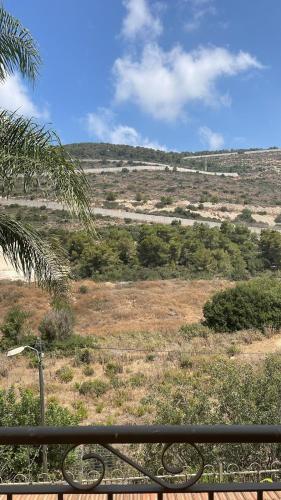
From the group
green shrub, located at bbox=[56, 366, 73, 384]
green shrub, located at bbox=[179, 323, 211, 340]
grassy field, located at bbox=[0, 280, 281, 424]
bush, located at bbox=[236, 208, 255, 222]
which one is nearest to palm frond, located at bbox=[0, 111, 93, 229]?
grassy field, located at bbox=[0, 280, 281, 424]

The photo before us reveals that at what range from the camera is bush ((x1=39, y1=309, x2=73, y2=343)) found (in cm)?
1947

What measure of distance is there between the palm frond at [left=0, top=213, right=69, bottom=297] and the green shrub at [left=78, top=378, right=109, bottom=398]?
8.72 meters

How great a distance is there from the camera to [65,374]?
14.7 m

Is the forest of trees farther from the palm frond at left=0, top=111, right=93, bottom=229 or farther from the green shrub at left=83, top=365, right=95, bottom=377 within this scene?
the palm frond at left=0, top=111, right=93, bottom=229

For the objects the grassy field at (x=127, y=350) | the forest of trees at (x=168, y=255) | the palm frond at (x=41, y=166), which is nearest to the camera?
the palm frond at (x=41, y=166)

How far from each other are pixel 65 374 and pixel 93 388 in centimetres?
160

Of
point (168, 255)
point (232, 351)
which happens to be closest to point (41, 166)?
point (232, 351)

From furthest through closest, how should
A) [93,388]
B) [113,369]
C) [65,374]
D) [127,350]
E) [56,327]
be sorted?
[56,327], [127,350], [113,369], [65,374], [93,388]

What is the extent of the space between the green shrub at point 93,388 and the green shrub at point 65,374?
0.84m

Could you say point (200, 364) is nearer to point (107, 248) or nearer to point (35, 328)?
point (35, 328)

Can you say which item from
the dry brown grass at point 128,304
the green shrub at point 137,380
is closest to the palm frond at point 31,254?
the green shrub at point 137,380

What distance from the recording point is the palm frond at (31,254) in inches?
204

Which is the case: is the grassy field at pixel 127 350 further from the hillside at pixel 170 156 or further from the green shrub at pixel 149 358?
the hillside at pixel 170 156

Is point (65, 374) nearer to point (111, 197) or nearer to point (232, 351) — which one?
point (232, 351)
